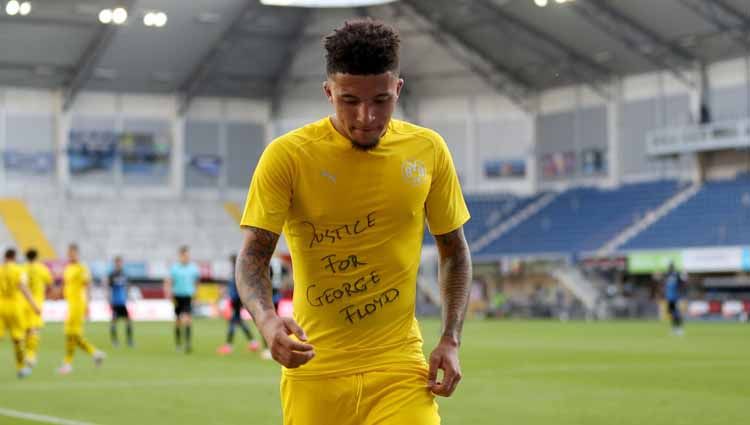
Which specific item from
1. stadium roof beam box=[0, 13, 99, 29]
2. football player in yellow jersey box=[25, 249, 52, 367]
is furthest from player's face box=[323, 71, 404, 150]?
stadium roof beam box=[0, 13, 99, 29]

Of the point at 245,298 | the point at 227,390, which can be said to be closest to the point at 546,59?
the point at 227,390

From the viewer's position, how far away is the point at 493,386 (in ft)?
58.7

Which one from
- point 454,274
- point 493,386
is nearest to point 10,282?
point 493,386

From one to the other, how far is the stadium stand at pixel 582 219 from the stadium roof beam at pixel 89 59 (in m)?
21.0

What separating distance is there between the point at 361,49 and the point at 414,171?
0.66 m

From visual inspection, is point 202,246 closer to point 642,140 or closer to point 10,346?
point 642,140

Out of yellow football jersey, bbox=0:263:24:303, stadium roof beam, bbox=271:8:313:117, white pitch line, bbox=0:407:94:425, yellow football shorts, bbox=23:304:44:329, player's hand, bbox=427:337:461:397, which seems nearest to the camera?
player's hand, bbox=427:337:461:397

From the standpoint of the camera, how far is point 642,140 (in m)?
62.6

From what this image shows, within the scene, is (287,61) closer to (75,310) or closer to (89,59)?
(89,59)

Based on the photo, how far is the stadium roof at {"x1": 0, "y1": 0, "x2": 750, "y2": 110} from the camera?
56.3 meters

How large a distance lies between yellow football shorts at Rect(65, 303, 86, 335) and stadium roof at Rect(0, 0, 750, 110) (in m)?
36.4

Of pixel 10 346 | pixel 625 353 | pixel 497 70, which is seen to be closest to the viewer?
pixel 625 353

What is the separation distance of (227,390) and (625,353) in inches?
442

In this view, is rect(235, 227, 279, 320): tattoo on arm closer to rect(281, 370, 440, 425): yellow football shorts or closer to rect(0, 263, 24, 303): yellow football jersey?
rect(281, 370, 440, 425): yellow football shorts
